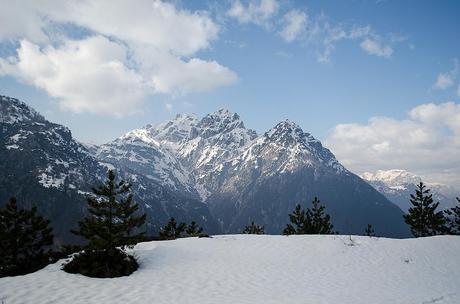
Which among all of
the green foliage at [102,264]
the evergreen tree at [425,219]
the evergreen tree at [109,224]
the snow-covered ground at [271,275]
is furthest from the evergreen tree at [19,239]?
the evergreen tree at [425,219]

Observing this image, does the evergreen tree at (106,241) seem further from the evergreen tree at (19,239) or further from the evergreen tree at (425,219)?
the evergreen tree at (425,219)

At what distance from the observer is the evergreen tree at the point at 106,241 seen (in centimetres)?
2034

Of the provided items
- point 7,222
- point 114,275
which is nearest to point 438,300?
point 114,275

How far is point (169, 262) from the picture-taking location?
77.7 feet

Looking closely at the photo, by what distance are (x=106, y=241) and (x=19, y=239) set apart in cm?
789

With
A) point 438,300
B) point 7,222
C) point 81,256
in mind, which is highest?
point 7,222

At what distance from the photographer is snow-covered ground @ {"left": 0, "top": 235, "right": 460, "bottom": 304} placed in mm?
16688

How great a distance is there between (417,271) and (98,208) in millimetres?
21977

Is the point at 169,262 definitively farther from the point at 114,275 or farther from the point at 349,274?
the point at 349,274

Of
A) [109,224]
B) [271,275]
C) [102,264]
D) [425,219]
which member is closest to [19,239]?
[109,224]

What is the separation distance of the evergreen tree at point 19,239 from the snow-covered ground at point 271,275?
3351mm

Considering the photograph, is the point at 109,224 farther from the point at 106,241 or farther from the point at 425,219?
the point at 425,219

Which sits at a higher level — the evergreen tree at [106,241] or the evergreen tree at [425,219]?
the evergreen tree at [425,219]

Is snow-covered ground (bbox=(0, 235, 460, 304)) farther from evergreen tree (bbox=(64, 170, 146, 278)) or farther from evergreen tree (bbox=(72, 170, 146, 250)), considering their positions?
evergreen tree (bbox=(72, 170, 146, 250))
